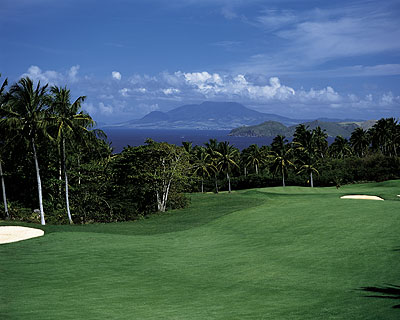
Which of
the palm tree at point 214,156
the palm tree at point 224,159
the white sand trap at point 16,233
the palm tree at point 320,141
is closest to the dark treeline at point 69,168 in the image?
the white sand trap at point 16,233

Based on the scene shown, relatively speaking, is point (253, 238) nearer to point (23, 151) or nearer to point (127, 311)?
point (127, 311)

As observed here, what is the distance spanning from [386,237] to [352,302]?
316 inches

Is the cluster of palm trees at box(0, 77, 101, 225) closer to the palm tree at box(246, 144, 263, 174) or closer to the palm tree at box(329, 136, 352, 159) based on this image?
the palm tree at box(246, 144, 263, 174)

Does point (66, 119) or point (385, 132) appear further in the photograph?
point (385, 132)

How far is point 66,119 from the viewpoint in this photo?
3378cm

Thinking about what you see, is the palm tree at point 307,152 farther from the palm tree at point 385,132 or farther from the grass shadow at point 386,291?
the grass shadow at point 386,291

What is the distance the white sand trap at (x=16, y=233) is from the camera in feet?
75.4

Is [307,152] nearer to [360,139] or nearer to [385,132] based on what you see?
[385,132]

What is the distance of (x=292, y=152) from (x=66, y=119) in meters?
76.4

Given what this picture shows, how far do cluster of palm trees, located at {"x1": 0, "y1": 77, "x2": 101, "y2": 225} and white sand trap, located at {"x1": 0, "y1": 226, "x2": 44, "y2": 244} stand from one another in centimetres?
738

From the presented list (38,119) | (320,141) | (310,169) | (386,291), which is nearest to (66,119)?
(38,119)

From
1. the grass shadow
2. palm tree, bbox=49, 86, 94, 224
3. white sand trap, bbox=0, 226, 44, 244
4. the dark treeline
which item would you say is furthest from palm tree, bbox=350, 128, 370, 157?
the grass shadow

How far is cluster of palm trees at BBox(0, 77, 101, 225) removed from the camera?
3231 centimetres

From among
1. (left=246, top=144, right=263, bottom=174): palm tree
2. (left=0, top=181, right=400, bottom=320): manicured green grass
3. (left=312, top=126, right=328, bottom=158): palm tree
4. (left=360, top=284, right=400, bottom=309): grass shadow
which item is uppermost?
(left=312, top=126, right=328, bottom=158): palm tree
